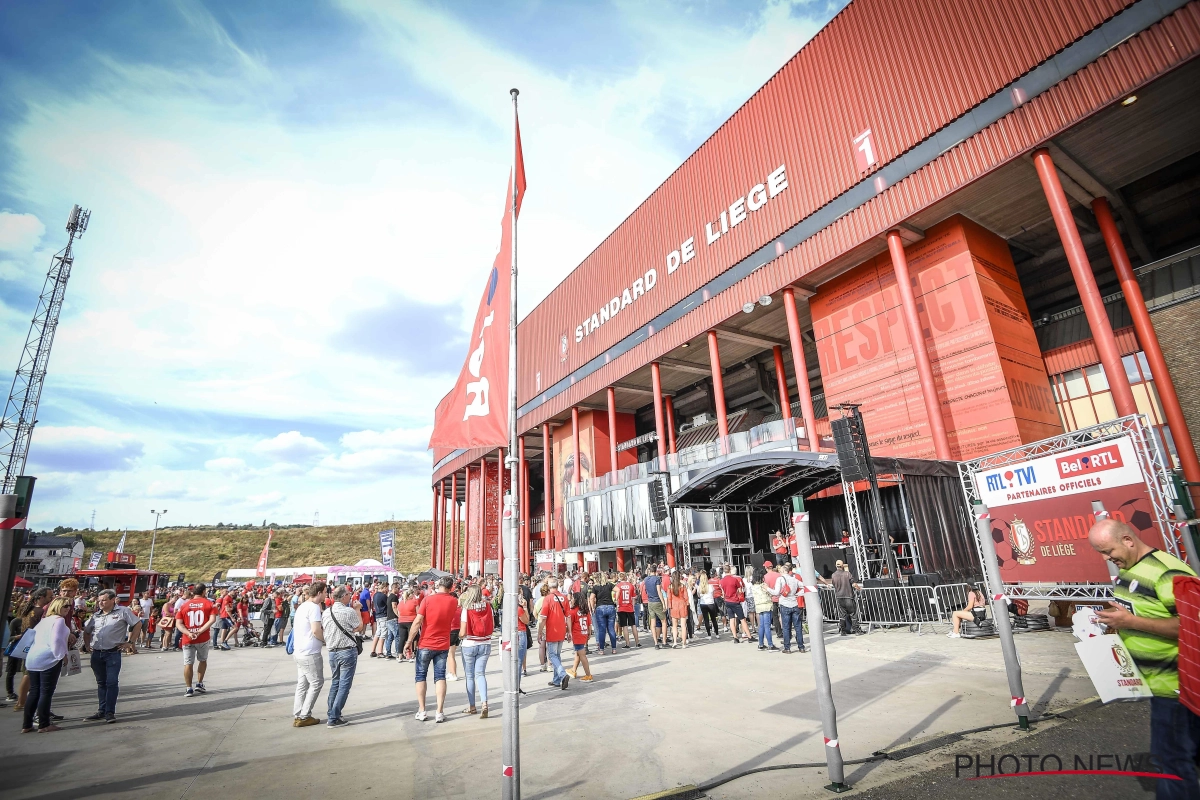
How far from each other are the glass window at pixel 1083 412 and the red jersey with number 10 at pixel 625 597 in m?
18.8

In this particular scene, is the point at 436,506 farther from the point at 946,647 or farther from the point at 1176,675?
the point at 1176,675

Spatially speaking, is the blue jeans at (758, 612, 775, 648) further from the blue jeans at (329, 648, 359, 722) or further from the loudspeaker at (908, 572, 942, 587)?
the blue jeans at (329, 648, 359, 722)

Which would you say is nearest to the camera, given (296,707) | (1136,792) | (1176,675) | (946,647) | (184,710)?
(1176,675)

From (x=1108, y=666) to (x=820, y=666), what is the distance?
1.98 metres

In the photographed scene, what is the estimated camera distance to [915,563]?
1368 centimetres

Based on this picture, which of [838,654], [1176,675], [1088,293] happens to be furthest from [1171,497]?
[1088,293]

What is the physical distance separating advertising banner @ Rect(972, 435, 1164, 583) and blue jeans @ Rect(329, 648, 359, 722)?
9.29 meters

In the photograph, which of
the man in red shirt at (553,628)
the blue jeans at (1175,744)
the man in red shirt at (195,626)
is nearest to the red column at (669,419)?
the man in red shirt at (553,628)

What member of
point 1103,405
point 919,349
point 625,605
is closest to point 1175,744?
point 625,605

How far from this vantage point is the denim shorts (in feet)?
24.3

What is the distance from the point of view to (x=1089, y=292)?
1551 cm

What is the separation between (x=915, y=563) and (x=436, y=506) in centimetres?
6225

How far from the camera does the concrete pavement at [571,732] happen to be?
4.90 m

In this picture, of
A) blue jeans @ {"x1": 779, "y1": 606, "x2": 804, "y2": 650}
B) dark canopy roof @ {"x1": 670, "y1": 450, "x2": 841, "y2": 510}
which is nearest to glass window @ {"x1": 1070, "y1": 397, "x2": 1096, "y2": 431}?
dark canopy roof @ {"x1": 670, "y1": 450, "x2": 841, "y2": 510}
